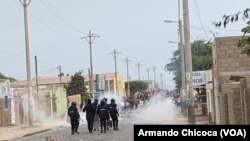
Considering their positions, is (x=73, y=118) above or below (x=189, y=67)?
below

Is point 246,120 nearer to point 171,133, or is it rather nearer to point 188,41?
point 188,41

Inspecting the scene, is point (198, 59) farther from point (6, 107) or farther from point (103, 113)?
point (103, 113)

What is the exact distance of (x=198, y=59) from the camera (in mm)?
57719

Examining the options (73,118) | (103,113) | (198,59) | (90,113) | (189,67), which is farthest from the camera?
(198,59)

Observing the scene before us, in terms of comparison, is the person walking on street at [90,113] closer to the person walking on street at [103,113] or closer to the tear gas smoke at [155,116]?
the person walking on street at [103,113]

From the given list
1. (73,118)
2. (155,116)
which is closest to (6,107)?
(155,116)

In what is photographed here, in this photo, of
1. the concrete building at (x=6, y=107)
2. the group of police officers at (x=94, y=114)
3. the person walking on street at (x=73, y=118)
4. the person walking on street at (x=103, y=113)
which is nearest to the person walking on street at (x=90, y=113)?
the group of police officers at (x=94, y=114)

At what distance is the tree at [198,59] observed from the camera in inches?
2250

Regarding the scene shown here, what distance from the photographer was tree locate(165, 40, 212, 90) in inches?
2250

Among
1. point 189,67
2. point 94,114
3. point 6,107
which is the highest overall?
point 189,67

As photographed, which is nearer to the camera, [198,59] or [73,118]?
[73,118]
